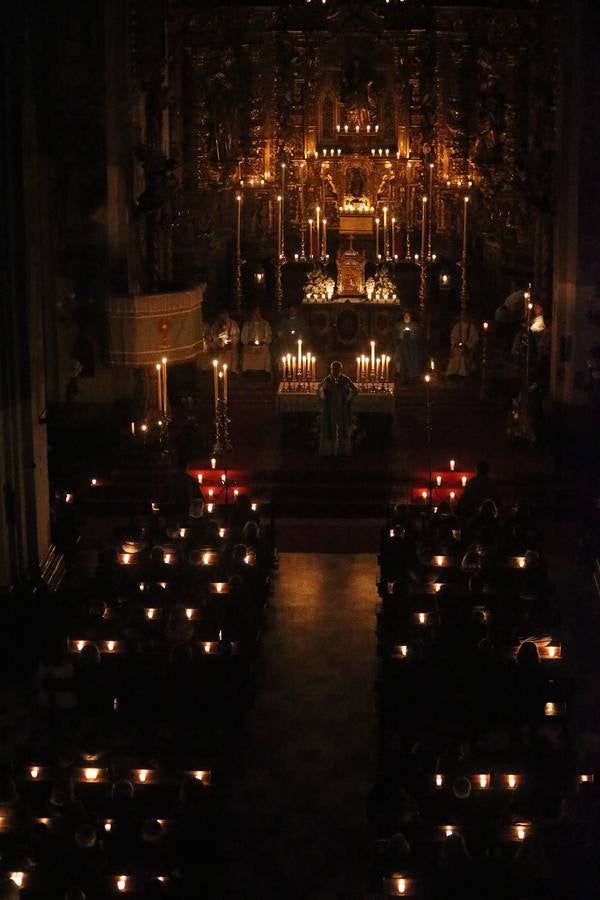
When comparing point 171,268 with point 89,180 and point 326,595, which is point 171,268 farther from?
point 326,595

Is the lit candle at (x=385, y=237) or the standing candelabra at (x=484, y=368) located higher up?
the lit candle at (x=385, y=237)

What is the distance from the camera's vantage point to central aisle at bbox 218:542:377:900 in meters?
13.5

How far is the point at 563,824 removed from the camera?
11.6 metres

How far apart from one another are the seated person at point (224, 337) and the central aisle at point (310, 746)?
755cm

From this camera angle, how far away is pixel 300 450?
80.0 ft

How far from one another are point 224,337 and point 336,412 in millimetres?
4720

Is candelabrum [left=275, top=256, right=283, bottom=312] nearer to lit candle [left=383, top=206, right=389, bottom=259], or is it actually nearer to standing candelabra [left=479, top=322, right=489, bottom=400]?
lit candle [left=383, top=206, right=389, bottom=259]

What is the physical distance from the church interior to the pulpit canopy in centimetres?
5

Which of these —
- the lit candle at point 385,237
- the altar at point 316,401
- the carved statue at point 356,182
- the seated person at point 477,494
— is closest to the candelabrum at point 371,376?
the altar at point 316,401

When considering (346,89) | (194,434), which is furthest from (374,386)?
(346,89)

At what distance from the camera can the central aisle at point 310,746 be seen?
44.3 feet

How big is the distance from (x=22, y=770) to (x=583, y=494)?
1182cm

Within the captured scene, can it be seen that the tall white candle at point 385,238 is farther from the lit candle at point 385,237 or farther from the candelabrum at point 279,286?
the candelabrum at point 279,286

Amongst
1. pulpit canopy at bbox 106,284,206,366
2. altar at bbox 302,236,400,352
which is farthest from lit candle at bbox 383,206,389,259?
pulpit canopy at bbox 106,284,206,366
